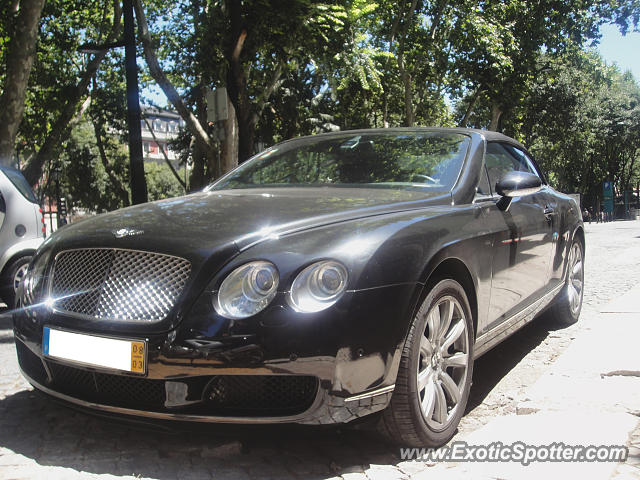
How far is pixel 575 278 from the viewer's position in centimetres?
566

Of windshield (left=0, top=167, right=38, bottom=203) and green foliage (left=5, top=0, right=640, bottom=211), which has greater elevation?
green foliage (left=5, top=0, right=640, bottom=211)

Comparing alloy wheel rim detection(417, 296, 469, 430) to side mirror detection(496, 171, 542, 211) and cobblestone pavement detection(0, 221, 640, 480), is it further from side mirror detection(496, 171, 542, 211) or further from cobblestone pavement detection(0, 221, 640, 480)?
side mirror detection(496, 171, 542, 211)

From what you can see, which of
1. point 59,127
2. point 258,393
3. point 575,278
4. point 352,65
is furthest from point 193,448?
point 59,127

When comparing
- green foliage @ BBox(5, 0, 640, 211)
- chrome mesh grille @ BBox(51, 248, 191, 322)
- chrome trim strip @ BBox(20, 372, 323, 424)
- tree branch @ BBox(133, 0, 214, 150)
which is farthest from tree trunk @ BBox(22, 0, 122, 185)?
chrome trim strip @ BBox(20, 372, 323, 424)

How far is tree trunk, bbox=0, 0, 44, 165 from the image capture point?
11625 mm

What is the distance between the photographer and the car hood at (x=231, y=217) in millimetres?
2658

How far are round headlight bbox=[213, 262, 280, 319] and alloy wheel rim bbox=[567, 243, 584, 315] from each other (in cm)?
364

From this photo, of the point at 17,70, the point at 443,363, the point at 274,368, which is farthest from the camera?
the point at 17,70

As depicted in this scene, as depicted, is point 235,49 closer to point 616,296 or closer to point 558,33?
point 616,296

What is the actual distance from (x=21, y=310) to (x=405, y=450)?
183 cm

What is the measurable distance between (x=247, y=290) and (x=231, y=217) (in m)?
0.57

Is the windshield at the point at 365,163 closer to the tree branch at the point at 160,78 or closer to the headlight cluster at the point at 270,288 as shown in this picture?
the headlight cluster at the point at 270,288

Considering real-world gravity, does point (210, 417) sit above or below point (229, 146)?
below

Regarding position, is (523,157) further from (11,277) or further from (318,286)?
(11,277)
